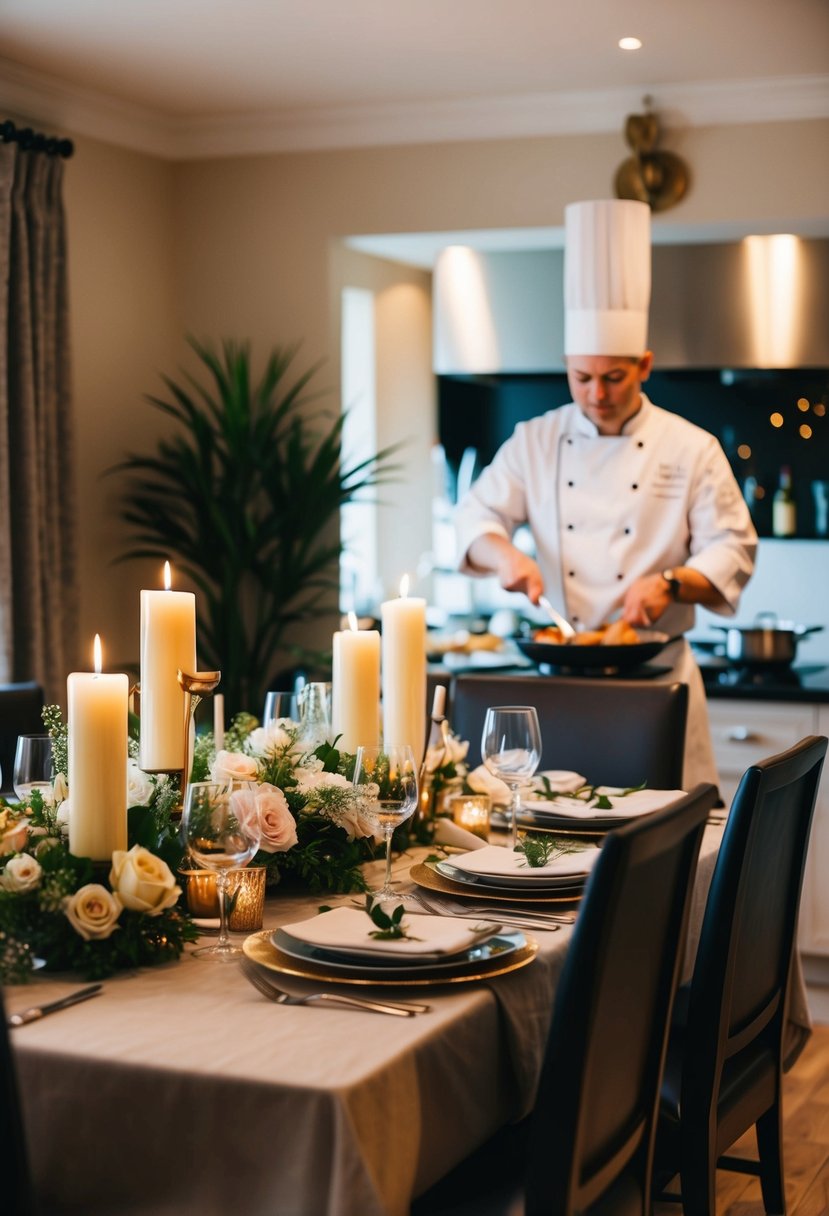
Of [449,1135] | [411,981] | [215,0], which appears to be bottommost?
[449,1135]

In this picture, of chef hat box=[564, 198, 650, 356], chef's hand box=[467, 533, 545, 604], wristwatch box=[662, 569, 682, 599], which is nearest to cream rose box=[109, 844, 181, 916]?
chef's hand box=[467, 533, 545, 604]

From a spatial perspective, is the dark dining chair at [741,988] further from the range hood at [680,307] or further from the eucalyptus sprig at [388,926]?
the range hood at [680,307]

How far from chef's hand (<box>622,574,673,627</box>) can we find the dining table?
2.09 meters

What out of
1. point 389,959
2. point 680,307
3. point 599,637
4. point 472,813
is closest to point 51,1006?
point 389,959

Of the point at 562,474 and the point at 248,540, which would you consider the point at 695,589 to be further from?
the point at 248,540

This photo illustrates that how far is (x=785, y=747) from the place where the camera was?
4.11m

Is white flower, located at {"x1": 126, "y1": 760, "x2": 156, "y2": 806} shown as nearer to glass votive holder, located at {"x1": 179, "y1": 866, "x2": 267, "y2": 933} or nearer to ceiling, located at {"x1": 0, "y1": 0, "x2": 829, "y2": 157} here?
glass votive holder, located at {"x1": 179, "y1": 866, "x2": 267, "y2": 933}

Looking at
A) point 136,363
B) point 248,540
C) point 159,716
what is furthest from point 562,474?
point 159,716

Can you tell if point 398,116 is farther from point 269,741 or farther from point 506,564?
point 269,741

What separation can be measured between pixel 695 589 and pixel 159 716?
2.06 meters

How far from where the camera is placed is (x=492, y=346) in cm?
504

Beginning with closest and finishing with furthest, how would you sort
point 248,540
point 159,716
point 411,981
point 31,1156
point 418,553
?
point 31,1156
point 411,981
point 159,716
point 248,540
point 418,553

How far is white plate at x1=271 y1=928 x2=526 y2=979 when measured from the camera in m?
1.51

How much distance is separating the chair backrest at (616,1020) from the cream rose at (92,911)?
476mm
